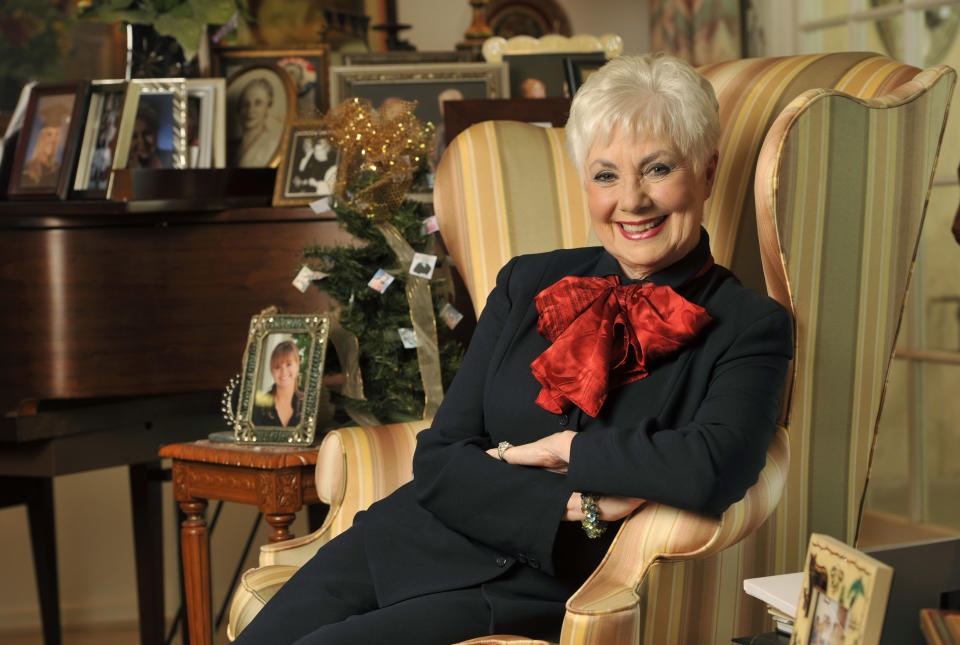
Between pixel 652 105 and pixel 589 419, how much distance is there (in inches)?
17.9

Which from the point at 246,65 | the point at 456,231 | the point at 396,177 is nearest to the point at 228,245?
the point at 396,177

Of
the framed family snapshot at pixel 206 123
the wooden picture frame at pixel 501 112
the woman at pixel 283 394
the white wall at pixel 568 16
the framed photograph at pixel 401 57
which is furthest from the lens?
the white wall at pixel 568 16

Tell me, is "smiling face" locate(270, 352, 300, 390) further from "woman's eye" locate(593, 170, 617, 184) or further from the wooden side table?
"woman's eye" locate(593, 170, 617, 184)

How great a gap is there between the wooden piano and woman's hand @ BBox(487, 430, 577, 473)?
3.89ft

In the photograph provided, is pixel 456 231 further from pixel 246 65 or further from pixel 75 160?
pixel 246 65

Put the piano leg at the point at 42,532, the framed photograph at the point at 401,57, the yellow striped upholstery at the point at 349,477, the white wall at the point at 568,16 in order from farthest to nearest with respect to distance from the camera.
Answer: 1. the white wall at the point at 568,16
2. the framed photograph at the point at 401,57
3. the piano leg at the point at 42,532
4. the yellow striped upholstery at the point at 349,477

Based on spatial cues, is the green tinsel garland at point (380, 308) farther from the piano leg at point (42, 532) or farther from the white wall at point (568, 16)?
the white wall at point (568, 16)

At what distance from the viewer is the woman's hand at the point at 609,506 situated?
4.76 feet

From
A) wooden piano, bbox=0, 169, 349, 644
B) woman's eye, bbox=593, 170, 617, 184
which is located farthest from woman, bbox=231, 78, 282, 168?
woman's eye, bbox=593, 170, 617, 184

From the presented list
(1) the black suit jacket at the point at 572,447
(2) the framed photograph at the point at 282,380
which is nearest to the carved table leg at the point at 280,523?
(2) the framed photograph at the point at 282,380

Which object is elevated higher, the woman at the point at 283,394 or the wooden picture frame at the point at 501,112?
the wooden picture frame at the point at 501,112

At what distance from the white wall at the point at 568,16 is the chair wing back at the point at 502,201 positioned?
73.3 inches

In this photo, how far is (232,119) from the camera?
3.18 metres

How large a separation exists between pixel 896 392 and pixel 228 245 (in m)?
2.14
